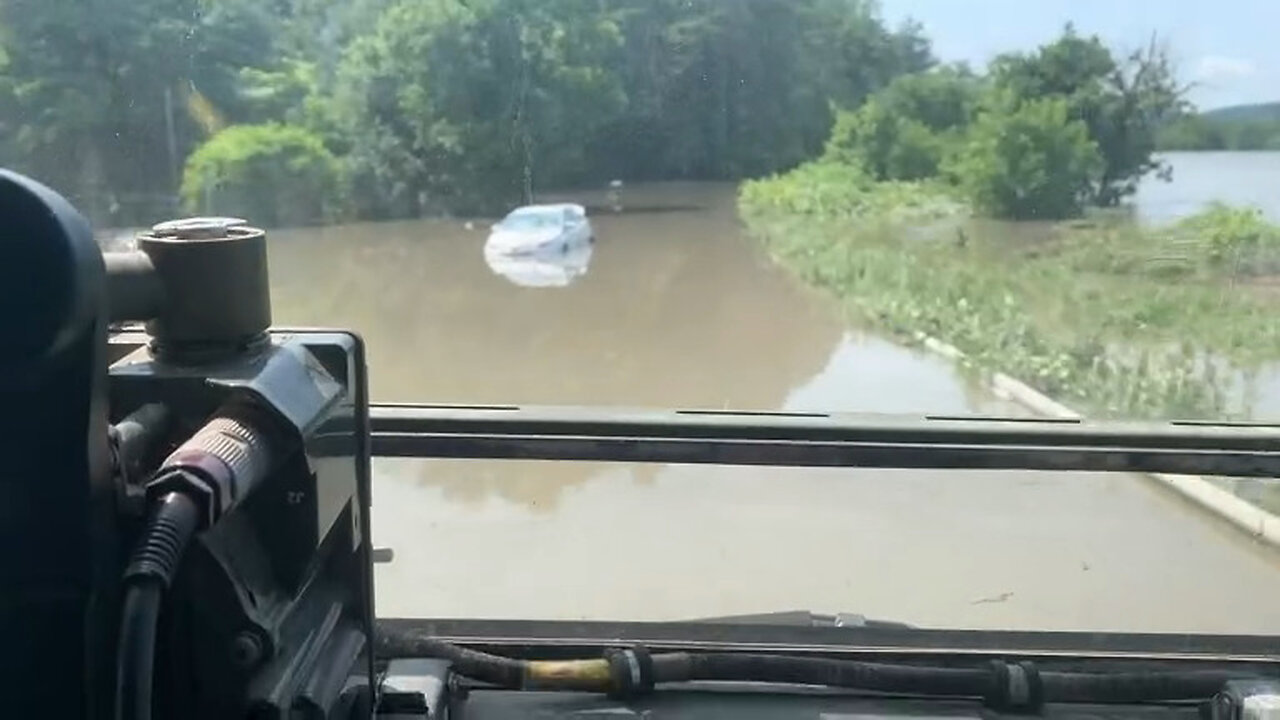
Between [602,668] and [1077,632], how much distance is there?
829 millimetres

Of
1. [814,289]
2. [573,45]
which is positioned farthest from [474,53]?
[814,289]

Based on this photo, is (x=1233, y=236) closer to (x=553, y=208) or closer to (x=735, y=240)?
(x=735, y=240)

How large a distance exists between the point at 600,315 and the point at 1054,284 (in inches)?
29.7

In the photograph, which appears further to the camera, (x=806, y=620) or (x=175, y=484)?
(x=806, y=620)

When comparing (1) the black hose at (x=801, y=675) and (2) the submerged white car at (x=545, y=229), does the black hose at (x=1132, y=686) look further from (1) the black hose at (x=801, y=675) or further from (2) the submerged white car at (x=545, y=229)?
(2) the submerged white car at (x=545, y=229)

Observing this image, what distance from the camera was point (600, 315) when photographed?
241 cm

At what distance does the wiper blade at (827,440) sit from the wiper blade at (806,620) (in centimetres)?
27

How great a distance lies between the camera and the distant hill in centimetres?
235

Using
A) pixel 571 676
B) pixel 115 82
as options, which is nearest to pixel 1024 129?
pixel 571 676

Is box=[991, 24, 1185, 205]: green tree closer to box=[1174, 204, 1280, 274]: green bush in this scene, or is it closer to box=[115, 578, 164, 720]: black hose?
box=[1174, 204, 1280, 274]: green bush

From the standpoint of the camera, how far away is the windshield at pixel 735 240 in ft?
7.66

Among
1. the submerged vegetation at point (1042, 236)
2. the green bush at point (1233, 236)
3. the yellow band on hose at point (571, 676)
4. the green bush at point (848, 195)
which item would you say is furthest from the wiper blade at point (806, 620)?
the green bush at point (1233, 236)

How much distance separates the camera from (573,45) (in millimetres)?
2367

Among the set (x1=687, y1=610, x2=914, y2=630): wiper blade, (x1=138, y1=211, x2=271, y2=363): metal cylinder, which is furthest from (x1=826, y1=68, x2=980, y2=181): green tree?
(x1=138, y1=211, x2=271, y2=363): metal cylinder
